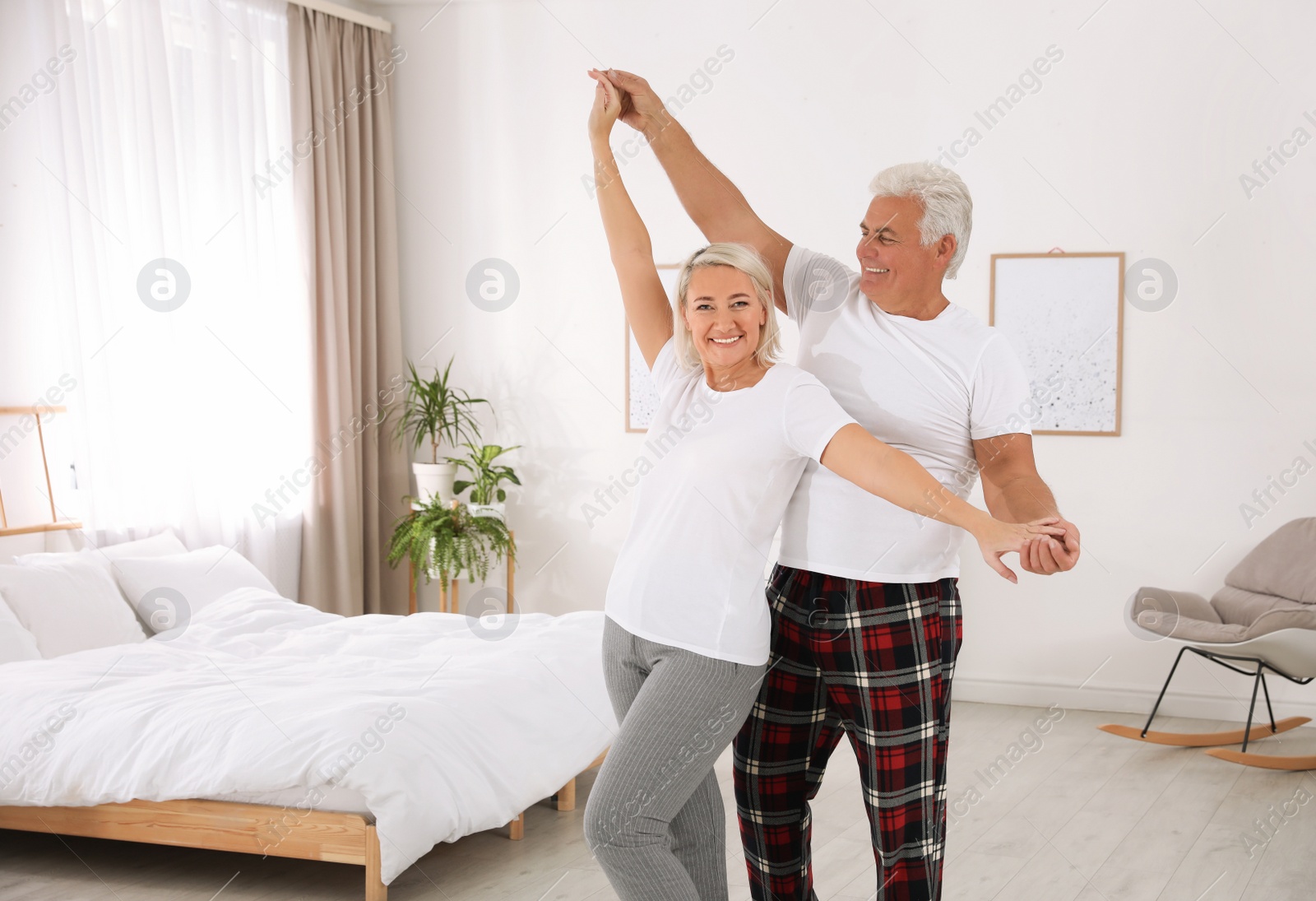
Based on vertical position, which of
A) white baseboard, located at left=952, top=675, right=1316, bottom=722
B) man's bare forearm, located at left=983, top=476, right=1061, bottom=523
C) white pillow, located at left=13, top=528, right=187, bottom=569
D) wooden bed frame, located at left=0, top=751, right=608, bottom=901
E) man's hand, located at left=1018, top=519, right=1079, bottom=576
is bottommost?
white baseboard, located at left=952, top=675, right=1316, bottom=722

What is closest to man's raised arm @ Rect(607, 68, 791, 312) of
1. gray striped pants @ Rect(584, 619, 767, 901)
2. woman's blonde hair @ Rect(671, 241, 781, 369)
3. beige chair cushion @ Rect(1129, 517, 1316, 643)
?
woman's blonde hair @ Rect(671, 241, 781, 369)

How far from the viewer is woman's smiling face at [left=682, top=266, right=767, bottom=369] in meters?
1.60

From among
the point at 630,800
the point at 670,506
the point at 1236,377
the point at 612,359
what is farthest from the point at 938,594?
the point at 612,359

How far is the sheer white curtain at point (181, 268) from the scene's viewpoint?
4.07m

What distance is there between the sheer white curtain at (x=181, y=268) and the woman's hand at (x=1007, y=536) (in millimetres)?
3674

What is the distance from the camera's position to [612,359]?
533 centimetres

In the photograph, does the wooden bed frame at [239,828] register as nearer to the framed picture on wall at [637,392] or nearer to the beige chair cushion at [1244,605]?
the framed picture on wall at [637,392]

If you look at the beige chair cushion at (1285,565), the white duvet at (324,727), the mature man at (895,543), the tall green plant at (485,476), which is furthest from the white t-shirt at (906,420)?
the tall green plant at (485,476)

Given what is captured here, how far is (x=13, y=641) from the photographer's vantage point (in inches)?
127

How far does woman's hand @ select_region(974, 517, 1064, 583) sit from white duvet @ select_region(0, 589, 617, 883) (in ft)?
5.32

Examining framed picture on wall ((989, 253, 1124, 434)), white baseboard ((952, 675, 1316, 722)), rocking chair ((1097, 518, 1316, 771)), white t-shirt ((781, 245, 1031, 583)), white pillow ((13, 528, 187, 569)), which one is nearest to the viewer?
white t-shirt ((781, 245, 1031, 583))

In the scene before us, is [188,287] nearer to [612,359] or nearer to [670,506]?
[612,359]

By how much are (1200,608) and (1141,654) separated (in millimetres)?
400

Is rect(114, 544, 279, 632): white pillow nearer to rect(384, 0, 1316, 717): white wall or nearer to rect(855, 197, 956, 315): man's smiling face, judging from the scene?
rect(384, 0, 1316, 717): white wall
